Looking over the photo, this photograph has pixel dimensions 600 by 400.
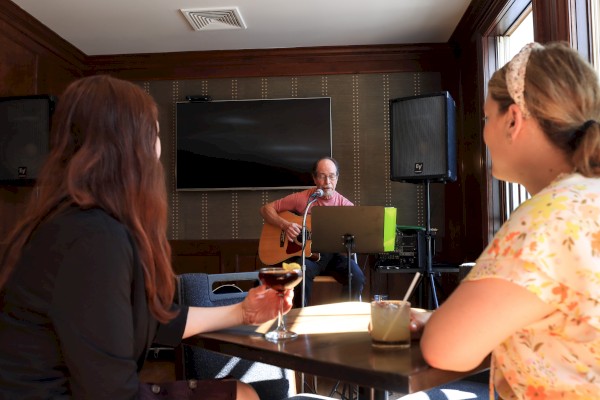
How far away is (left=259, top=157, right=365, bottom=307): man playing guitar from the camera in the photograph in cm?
406

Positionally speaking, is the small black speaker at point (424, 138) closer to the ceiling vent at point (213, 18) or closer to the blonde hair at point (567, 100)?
the ceiling vent at point (213, 18)

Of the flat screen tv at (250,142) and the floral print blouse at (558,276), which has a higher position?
the flat screen tv at (250,142)

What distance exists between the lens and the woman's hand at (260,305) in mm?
1473

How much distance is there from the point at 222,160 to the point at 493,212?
256 centimetres

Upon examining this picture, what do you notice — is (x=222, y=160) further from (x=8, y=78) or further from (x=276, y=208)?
(x=8, y=78)

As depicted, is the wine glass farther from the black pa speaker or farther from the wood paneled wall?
the black pa speaker

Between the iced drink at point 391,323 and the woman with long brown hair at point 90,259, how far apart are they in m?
0.44

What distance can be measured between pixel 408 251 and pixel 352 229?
1022 millimetres

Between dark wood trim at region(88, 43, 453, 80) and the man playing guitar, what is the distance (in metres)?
1.37

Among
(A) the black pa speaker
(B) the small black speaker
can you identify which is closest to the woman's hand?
(B) the small black speaker

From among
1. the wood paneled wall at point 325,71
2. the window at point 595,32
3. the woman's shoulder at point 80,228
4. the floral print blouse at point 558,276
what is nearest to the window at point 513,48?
the wood paneled wall at point 325,71

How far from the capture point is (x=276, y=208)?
4.44 meters

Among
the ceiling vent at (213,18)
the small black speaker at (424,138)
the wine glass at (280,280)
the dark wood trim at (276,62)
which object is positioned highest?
the ceiling vent at (213,18)

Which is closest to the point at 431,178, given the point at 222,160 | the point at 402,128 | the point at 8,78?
the point at 402,128
